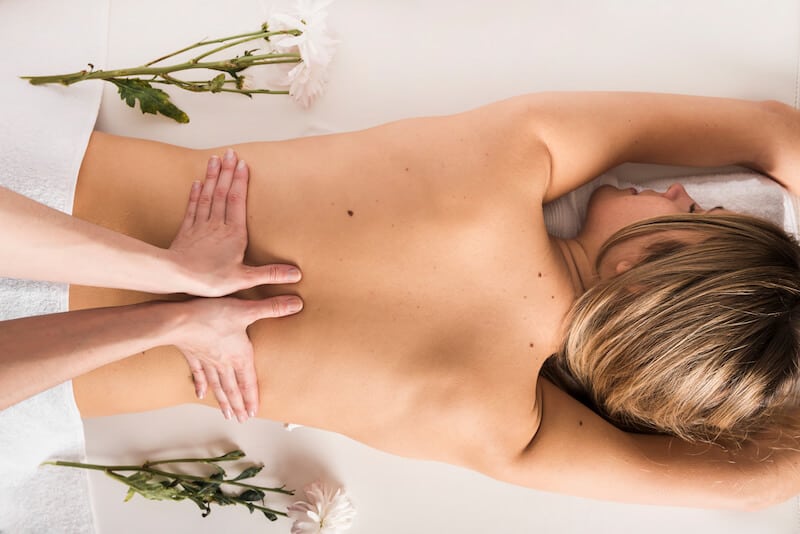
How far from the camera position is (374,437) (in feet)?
3.54

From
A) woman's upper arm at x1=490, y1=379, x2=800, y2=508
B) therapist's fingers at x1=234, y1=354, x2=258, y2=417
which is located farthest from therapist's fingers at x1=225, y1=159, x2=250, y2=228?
woman's upper arm at x1=490, y1=379, x2=800, y2=508

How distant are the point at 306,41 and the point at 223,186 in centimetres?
32

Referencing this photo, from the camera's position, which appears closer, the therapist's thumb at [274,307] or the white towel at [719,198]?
the therapist's thumb at [274,307]

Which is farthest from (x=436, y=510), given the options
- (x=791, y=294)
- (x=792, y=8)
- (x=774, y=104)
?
(x=792, y=8)

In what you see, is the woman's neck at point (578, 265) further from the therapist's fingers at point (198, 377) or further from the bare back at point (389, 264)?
the therapist's fingers at point (198, 377)

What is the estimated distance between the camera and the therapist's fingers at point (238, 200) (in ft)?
3.29

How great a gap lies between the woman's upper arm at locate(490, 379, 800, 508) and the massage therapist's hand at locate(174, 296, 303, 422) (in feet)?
1.51

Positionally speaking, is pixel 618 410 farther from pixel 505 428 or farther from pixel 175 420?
pixel 175 420

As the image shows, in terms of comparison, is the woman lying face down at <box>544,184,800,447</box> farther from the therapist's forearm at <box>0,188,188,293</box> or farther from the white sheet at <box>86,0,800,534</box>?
the therapist's forearm at <box>0,188,188,293</box>

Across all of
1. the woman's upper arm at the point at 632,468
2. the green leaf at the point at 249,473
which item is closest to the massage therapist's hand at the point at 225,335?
the green leaf at the point at 249,473

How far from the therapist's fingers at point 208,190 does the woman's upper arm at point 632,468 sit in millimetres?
651

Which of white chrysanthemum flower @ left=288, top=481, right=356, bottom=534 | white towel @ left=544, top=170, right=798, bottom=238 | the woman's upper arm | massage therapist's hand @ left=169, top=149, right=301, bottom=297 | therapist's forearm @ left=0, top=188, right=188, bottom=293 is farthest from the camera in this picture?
white chrysanthemum flower @ left=288, top=481, right=356, bottom=534

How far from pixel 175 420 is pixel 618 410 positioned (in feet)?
2.99

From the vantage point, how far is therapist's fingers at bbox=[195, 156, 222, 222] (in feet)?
3.28
